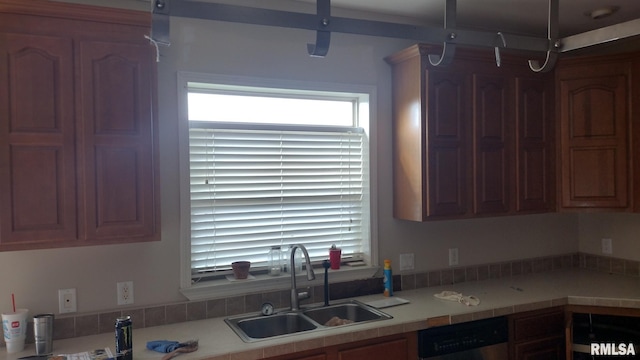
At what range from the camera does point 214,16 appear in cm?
137

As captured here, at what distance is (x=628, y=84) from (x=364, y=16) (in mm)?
1778

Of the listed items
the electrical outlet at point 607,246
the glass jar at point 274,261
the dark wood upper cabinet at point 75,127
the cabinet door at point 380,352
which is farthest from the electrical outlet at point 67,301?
the electrical outlet at point 607,246

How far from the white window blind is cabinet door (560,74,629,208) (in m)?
1.45

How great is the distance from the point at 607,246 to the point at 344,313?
2.21 meters

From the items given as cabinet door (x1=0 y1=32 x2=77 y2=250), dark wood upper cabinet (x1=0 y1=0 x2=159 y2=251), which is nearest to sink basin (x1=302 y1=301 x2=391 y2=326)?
dark wood upper cabinet (x1=0 y1=0 x2=159 y2=251)

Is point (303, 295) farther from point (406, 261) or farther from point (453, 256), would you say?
point (453, 256)

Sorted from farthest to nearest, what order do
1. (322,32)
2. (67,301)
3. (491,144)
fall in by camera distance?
1. (491,144)
2. (67,301)
3. (322,32)

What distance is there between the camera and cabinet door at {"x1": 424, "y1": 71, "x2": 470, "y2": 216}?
2971 millimetres

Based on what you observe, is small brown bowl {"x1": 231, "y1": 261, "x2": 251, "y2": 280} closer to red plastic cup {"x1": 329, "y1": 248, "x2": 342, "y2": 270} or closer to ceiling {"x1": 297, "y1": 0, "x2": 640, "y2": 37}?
red plastic cup {"x1": 329, "y1": 248, "x2": 342, "y2": 270}

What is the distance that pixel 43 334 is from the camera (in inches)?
86.7

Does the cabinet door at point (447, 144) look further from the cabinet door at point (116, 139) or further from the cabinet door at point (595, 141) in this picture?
the cabinet door at point (116, 139)

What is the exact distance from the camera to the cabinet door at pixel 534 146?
3.26 m

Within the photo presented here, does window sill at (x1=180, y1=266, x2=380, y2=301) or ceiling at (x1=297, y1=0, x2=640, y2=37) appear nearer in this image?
window sill at (x1=180, y1=266, x2=380, y2=301)

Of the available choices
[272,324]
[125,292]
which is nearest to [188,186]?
[125,292]
